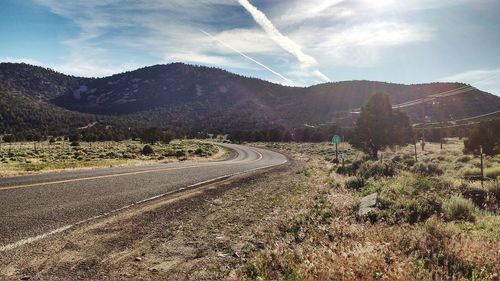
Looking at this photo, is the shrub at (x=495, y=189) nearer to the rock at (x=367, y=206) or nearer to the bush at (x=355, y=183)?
the rock at (x=367, y=206)

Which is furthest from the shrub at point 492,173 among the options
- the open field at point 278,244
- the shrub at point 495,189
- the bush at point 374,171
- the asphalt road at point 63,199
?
the asphalt road at point 63,199

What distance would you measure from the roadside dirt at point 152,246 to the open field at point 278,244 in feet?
0.05

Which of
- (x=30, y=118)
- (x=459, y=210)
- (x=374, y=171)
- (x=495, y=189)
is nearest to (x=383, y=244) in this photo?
(x=459, y=210)

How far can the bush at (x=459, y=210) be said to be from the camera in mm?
8656

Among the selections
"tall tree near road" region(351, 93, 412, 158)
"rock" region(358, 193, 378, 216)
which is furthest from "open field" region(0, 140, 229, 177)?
"tall tree near road" region(351, 93, 412, 158)

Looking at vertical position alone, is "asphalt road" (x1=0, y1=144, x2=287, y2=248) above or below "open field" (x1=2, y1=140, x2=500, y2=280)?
above

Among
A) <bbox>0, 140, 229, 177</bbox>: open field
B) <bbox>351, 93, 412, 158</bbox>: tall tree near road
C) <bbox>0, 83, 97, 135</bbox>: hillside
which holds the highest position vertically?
<bbox>0, 83, 97, 135</bbox>: hillside

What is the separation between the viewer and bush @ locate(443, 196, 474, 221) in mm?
8656

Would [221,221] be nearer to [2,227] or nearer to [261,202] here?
[261,202]

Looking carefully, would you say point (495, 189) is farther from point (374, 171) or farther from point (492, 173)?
point (492, 173)

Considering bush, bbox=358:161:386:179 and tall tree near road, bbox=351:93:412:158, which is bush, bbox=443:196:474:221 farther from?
tall tree near road, bbox=351:93:412:158

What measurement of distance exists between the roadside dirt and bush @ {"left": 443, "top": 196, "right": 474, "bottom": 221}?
13.3ft

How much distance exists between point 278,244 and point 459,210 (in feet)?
15.6

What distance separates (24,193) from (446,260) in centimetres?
964
